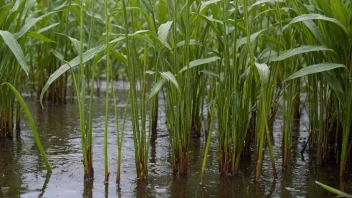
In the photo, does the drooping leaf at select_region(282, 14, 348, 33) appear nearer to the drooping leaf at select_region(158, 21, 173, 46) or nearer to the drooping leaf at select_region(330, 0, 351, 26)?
the drooping leaf at select_region(330, 0, 351, 26)

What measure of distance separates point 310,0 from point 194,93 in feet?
2.24

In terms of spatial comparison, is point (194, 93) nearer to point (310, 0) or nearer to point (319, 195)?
point (310, 0)

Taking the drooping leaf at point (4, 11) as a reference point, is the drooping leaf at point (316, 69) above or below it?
below

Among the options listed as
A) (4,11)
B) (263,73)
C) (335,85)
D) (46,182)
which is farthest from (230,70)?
(4,11)

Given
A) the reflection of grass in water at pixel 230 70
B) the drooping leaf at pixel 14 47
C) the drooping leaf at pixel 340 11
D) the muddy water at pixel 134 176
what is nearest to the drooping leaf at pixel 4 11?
the reflection of grass in water at pixel 230 70

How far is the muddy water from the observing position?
6.10 feet

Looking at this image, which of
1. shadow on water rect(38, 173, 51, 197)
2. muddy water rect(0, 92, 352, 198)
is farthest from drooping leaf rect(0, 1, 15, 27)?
shadow on water rect(38, 173, 51, 197)

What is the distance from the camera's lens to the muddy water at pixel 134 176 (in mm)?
1859

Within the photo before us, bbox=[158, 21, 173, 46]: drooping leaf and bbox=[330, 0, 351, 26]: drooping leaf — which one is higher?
bbox=[330, 0, 351, 26]: drooping leaf

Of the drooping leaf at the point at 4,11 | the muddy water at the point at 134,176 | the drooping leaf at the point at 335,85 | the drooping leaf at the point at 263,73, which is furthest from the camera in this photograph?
the drooping leaf at the point at 4,11

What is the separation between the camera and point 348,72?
2061 millimetres

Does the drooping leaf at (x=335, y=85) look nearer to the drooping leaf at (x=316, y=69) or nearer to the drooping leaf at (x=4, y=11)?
the drooping leaf at (x=316, y=69)

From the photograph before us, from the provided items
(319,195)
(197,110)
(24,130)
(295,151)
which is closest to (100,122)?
(24,130)

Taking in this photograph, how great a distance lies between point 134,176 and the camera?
2.03m
